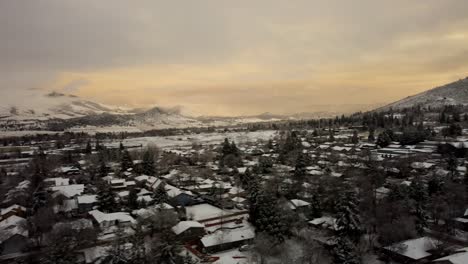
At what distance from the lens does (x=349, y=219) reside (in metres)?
19.9

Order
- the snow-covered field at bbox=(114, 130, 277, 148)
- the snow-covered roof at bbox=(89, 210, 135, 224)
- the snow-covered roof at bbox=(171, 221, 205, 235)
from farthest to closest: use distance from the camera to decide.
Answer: the snow-covered field at bbox=(114, 130, 277, 148)
the snow-covered roof at bbox=(89, 210, 135, 224)
the snow-covered roof at bbox=(171, 221, 205, 235)

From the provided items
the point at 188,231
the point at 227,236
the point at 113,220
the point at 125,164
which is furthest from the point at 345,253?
the point at 125,164

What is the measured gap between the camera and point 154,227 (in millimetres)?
23062

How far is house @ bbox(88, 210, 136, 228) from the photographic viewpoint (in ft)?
82.0

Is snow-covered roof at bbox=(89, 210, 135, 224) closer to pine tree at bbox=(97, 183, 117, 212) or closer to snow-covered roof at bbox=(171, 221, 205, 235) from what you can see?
pine tree at bbox=(97, 183, 117, 212)

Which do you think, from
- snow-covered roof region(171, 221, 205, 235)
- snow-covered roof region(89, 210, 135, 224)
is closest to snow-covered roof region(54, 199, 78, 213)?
snow-covered roof region(89, 210, 135, 224)

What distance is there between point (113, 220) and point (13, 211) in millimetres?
9376

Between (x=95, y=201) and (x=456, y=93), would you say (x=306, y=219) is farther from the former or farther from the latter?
(x=456, y=93)

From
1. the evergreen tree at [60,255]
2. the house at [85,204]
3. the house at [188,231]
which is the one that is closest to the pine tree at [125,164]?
the house at [85,204]

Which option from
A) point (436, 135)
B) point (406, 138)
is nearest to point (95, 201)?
point (406, 138)

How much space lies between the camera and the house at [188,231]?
2305 centimetres

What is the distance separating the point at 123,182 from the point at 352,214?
1101 inches

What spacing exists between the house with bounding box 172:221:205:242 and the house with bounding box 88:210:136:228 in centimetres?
414

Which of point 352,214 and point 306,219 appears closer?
point 352,214
